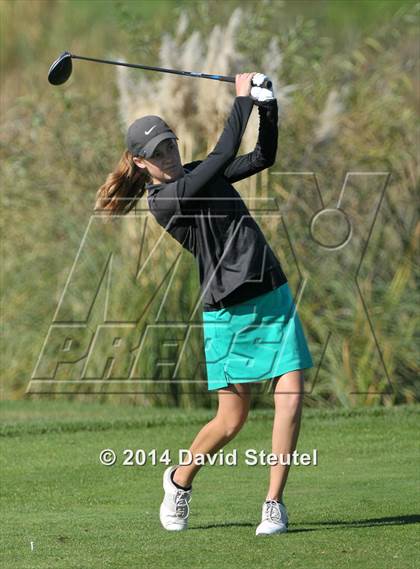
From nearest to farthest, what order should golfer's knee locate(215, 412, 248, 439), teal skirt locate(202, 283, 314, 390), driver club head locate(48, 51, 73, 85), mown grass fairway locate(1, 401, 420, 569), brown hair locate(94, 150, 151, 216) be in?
1. mown grass fairway locate(1, 401, 420, 569)
2. teal skirt locate(202, 283, 314, 390)
3. golfer's knee locate(215, 412, 248, 439)
4. brown hair locate(94, 150, 151, 216)
5. driver club head locate(48, 51, 73, 85)

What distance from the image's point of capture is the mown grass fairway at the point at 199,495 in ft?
16.4

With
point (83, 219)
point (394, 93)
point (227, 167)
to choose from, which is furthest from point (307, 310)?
point (227, 167)

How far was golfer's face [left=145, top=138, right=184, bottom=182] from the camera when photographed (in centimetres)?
544

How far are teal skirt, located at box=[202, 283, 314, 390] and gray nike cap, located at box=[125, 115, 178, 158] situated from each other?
740 mm

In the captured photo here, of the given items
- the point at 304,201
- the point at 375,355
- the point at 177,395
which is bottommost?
the point at 177,395

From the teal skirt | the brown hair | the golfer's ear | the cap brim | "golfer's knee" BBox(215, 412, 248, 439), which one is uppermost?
the cap brim

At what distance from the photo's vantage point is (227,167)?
5613 millimetres

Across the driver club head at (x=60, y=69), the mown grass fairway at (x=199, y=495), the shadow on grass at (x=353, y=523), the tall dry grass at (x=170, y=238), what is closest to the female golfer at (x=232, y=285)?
the shadow on grass at (x=353, y=523)

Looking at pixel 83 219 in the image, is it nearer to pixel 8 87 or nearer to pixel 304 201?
pixel 304 201

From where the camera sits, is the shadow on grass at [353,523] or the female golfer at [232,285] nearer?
the female golfer at [232,285]

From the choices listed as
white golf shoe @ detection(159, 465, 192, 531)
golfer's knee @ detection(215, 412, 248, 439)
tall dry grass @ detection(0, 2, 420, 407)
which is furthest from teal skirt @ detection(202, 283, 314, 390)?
→ tall dry grass @ detection(0, 2, 420, 407)

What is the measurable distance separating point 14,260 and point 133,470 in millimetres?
4382

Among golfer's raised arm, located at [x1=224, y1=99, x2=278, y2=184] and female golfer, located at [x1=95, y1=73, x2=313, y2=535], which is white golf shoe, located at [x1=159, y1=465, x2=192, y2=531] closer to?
female golfer, located at [x1=95, y1=73, x2=313, y2=535]

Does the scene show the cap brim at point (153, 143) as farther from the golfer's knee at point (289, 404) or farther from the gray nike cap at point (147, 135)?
the golfer's knee at point (289, 404)
